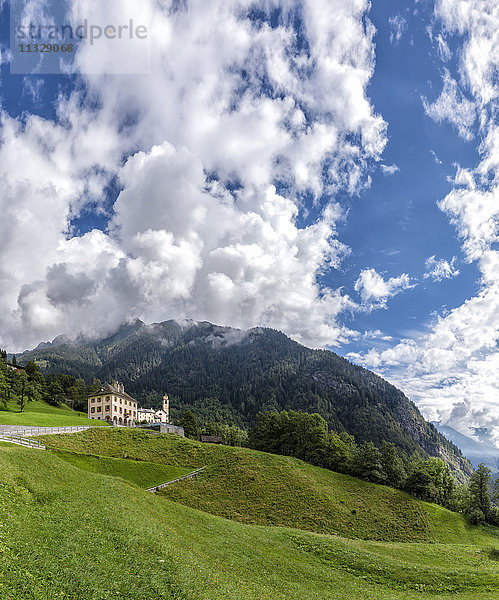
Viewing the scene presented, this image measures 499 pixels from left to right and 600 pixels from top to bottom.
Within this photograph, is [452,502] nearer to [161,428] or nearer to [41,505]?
[161,428]

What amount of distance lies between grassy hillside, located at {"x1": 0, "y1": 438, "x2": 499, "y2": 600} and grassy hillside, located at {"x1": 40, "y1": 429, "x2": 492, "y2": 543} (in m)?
11.7

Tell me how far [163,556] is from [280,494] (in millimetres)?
41852

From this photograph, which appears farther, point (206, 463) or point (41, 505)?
point (206, 463)

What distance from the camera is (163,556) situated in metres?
23.7

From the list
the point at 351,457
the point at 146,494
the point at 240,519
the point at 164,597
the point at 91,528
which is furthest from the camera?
the point at 351,457

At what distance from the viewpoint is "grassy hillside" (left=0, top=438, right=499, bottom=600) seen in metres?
18.8

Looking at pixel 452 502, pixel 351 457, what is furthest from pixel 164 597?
pixel 452 502

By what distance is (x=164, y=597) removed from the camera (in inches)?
753

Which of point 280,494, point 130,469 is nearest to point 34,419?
point 130,469

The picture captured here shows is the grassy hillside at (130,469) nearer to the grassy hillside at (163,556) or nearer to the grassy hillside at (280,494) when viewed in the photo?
the grassy hillside at (280,494)

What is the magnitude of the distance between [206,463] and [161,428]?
44061 millimetres

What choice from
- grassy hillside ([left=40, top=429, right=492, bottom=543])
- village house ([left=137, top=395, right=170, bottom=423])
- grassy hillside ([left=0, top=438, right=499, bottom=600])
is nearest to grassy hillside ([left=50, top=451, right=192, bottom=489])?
grassy hillside ([left=40, top=429, right=492, bottom=543])

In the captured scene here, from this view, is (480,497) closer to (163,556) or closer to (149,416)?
(163,556)

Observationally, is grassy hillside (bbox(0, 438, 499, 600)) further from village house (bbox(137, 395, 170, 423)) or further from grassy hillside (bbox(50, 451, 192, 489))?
village house (bbox(137, 395, 170, 423))
